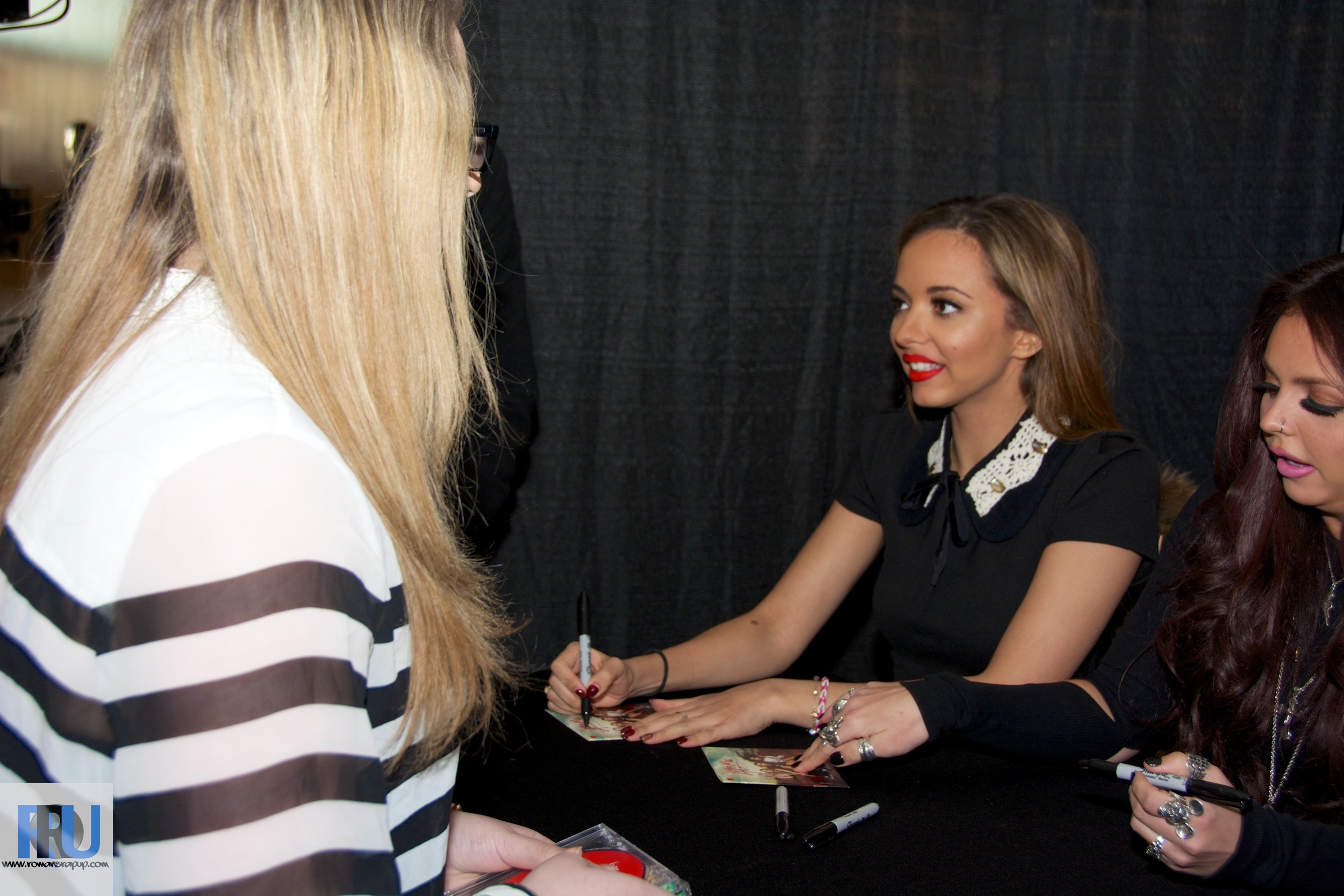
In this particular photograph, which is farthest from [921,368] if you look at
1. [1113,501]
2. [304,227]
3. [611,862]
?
[304,227]

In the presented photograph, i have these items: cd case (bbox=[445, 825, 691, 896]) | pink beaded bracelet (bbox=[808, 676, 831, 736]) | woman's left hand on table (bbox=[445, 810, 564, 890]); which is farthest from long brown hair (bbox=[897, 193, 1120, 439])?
woman's left hand on table (bbox=[445, 810, 564, 890])

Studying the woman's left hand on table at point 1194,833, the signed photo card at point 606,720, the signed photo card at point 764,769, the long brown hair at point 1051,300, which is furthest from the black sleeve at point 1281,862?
the long brown hair at point 1051,300

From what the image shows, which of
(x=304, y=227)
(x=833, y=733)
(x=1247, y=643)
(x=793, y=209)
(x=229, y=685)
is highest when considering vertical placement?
(x=793, y=209)

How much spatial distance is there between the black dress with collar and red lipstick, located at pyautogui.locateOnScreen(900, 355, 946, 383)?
0.44 feet

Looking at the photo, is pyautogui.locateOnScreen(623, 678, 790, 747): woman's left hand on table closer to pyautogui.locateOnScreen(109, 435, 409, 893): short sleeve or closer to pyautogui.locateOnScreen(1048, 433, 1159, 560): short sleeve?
pyautogui.locateOnScreen(1048, 433, 1159, 560): short sleeve

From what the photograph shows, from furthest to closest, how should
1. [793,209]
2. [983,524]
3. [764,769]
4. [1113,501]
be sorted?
[793,209] < [983,524] < [1113,501] < [764,769]

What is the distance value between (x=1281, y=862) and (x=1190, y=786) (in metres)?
0.13

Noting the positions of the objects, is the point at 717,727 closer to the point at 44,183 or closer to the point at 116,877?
the point at 116,877

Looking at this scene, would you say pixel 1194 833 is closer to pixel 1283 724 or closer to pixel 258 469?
pixel 1283 724

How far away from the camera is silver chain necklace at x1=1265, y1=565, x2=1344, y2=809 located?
4.30ft

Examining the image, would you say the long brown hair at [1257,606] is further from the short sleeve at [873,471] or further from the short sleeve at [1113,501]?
the short sleeve at [873,471]

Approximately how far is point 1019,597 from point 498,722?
102 centimetres

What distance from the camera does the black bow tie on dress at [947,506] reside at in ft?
6.22

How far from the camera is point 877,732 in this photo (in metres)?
1.33
